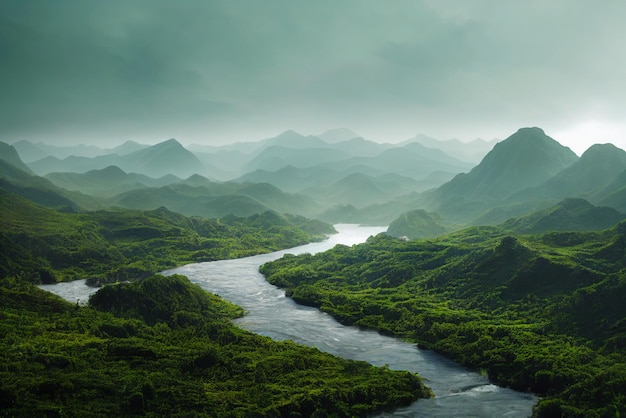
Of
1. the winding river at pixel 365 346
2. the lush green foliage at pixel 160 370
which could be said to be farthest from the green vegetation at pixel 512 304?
the lush green foliage at pixel 160 370

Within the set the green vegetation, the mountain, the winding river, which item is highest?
the mountain

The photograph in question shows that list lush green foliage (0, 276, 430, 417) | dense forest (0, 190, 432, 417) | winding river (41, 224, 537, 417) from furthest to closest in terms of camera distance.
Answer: winding river (41, 224, 537, 417) → dense forest (0, 190, 432, 417) → lush green foliage (0, 276, 430, 417)

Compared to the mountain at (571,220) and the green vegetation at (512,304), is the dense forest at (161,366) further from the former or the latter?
the mountain at (571,220)

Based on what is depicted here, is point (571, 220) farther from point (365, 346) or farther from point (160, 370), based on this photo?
point (160, 370)

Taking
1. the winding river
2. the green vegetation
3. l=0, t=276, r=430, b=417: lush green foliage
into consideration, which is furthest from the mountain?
l=0, t=276, r=430, b=417: lush green foliage

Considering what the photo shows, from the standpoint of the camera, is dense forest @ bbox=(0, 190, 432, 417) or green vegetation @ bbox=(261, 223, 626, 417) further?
green vegetation @ bbox=(261, 223, 626, 417)

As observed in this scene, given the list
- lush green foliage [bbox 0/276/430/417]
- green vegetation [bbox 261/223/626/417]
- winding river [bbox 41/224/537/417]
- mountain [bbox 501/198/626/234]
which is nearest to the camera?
lush green foliage [bbox 0/276/430/417]

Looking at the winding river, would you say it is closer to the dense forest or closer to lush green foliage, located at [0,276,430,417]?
the dense forest
